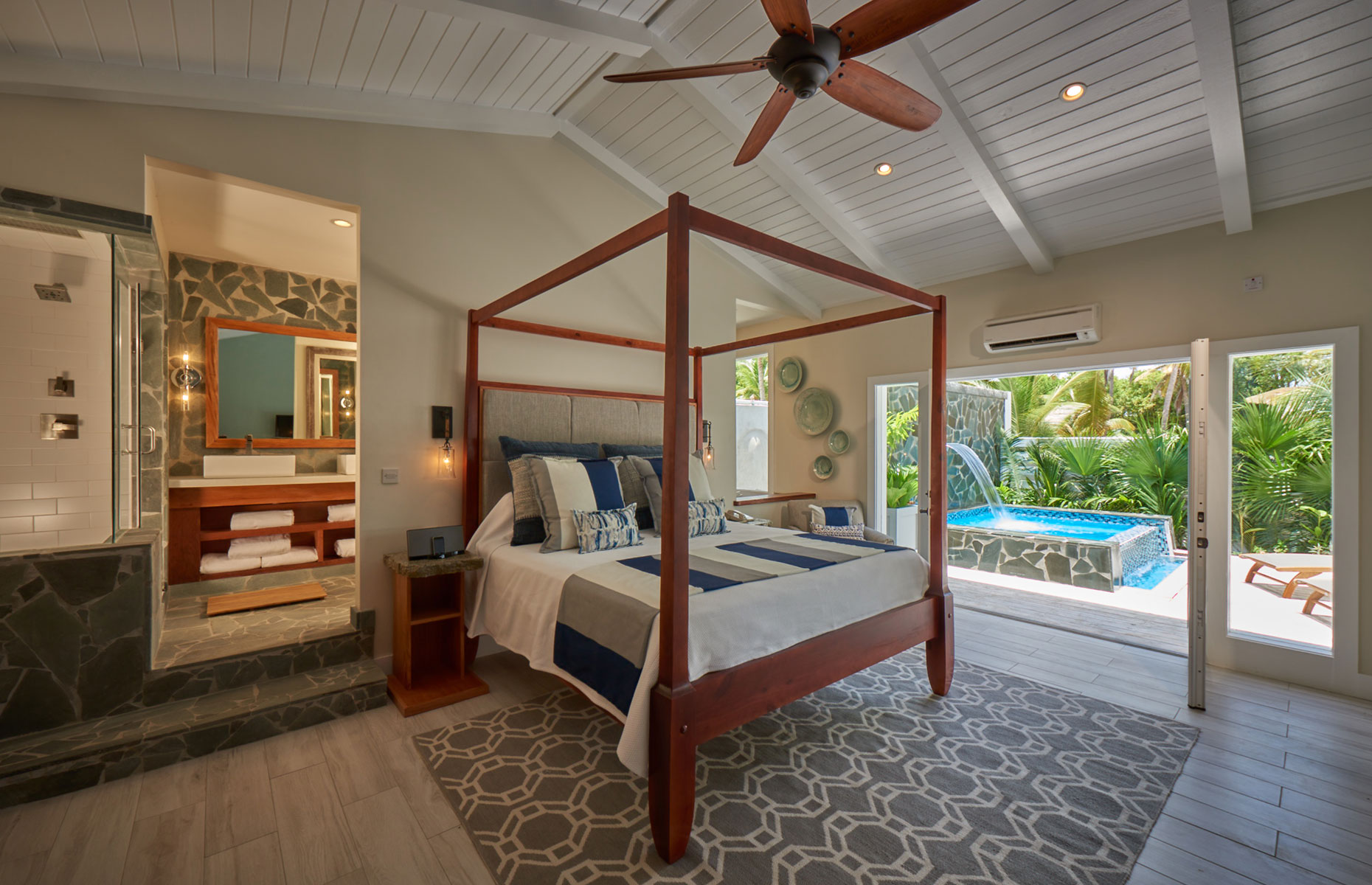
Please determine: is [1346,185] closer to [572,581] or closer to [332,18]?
[572,581]

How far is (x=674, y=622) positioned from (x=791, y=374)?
15.2 feet

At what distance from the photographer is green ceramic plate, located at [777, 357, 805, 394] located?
6.14 metres

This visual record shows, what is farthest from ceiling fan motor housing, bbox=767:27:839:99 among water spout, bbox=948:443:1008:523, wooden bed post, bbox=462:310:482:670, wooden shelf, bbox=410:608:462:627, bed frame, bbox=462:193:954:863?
water spout, bbox=948:443:1008:523

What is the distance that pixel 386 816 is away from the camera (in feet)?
7.03

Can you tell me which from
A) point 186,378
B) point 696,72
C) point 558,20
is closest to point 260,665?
point 186,378

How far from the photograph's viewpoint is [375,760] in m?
2.52

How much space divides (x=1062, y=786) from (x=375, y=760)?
2.82 meters

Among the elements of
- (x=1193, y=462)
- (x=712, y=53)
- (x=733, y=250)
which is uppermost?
(x=712, y=53)

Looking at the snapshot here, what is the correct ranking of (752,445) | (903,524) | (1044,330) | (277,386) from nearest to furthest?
(1044,330)
(277,386)
(903,524)
(752,445)

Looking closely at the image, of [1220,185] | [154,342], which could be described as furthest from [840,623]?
[154,342]

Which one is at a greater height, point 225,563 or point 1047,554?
point 225,563

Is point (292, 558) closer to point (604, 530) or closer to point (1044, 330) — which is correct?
point (604, 530)

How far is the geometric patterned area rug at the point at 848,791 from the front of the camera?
6.23 ft

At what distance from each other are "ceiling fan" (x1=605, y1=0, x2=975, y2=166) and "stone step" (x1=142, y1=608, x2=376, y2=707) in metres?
3.15
